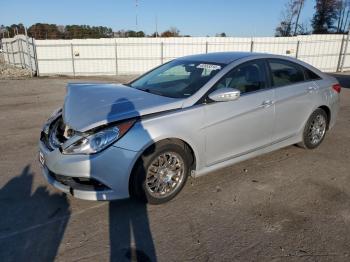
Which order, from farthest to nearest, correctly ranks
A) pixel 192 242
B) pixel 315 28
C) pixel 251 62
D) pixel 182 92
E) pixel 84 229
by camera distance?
pixel 315 28 → pixel 251 62 → pixel 182 92 → pixel 84 229 → pixel 192 242

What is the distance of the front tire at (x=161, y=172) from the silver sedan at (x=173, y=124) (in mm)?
11

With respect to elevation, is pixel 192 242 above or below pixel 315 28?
below

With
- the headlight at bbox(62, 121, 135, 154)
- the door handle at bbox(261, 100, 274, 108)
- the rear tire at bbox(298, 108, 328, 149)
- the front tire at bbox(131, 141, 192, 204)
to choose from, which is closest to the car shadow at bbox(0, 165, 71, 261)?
the headlight at bbox(62, 121, 135, 154)

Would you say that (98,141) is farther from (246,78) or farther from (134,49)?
(134,49)

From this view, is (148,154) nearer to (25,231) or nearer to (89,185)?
(89,185)

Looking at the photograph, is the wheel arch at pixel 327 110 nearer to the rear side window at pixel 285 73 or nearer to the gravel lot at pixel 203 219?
the rear side window at pixel 285 73

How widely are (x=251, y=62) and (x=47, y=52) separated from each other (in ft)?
58.0

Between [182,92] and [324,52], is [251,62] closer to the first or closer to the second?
[182,92]

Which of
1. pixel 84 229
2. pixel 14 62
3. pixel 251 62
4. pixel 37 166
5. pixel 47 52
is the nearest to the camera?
pixel 84 229

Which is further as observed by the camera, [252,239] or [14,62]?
[14,62]

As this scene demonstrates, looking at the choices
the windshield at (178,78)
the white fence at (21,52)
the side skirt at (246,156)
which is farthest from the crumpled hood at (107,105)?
the white fence at (21,52)

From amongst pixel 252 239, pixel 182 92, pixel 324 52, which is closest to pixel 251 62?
pixel 182 92

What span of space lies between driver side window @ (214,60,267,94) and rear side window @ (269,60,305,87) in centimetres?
21

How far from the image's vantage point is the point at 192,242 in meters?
2.76
